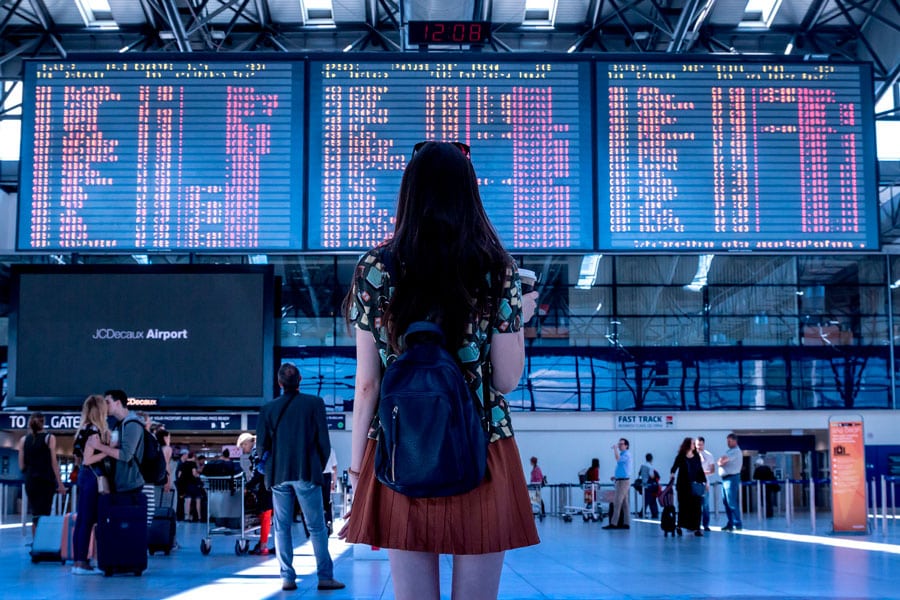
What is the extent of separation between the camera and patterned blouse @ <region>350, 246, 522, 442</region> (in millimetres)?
2375

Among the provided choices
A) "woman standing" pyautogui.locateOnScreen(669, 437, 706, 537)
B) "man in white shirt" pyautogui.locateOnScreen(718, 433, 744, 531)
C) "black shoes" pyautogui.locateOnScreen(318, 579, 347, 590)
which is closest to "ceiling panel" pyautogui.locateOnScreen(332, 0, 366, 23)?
"man in white shirt" pyautogui.locateOnScreen(718, 433, 744, 531)

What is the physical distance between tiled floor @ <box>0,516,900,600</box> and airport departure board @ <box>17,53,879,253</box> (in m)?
3.48

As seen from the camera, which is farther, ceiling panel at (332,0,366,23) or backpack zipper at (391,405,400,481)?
ceiling panel at (332,0,366,23)

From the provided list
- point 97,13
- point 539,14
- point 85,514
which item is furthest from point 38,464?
point 539,14

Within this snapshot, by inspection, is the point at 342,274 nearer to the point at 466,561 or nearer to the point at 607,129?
the point at 607,129

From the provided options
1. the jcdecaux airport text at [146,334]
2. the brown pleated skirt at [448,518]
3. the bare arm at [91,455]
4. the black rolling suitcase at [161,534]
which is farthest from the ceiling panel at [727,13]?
the brown pleated skirt at [448,518]

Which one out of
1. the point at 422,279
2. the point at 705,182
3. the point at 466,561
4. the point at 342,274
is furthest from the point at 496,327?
the point at 342,274

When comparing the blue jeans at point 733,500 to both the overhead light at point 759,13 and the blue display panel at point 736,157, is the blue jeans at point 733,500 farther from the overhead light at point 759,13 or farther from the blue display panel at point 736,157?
the overhead light at point 759,13

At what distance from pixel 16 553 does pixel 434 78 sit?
23.4 feet

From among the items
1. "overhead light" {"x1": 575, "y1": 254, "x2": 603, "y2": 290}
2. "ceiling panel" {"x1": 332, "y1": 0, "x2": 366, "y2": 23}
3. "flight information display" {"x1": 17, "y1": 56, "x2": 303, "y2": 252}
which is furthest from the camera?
"overhead light" {"x1": 575, "y1": 254, "x2": 603, "y2": 290}

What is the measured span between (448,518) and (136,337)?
1423 centimetres

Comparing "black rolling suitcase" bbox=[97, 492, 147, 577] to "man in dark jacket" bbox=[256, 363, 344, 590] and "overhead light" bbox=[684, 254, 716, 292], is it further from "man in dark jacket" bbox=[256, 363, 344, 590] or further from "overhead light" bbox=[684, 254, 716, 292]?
"overhead light" bbox=[684, 254, 716, 292]

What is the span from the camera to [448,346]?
2.36 m

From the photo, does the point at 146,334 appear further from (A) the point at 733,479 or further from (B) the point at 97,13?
(B) the point at 97,13
